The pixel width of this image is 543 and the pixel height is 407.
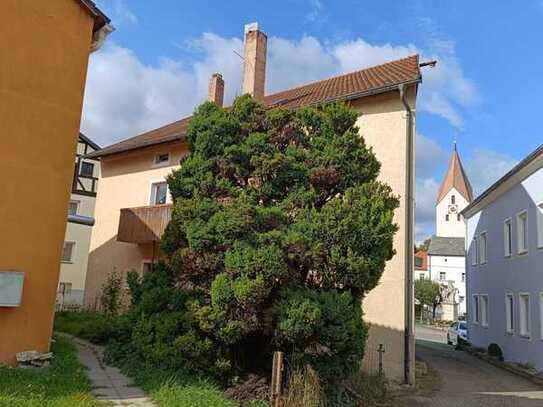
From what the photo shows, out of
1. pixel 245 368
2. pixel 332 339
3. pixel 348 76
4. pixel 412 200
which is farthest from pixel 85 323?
pixel 348 76

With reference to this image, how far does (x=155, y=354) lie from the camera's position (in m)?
8.52

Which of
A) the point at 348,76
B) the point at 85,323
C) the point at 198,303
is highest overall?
the point at 348,76

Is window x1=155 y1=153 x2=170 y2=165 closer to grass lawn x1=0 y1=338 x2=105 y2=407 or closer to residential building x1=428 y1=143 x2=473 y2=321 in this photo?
grass lawn x1=0 y1=338 x2=105 y2=407

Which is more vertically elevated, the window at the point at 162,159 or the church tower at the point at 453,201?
the church tower at the point at 453,201

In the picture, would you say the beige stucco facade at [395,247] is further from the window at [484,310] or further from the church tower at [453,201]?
the church tower at [453,201]

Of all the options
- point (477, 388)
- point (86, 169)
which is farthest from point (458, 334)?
point (86, 169)

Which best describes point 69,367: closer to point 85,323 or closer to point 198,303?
point 198,303

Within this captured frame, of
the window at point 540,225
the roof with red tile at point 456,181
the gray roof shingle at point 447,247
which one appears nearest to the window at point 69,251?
the window at point 540,225

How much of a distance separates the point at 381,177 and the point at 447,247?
57.6 meters

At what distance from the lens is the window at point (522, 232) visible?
1920cm

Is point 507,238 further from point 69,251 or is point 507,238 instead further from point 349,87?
point 69,251

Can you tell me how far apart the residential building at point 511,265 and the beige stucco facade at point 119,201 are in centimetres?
1283

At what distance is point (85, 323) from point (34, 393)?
24.6 ft

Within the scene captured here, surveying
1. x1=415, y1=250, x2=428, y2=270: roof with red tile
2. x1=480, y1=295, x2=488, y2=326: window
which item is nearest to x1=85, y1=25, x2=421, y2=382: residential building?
x1=480, y1=295, x2=488, y2=326: window
